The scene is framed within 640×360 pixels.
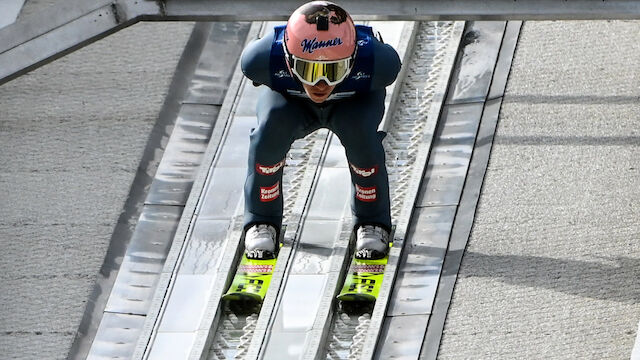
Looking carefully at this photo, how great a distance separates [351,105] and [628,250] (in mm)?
1524

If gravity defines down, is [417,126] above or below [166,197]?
above

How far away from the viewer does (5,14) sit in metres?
9.52

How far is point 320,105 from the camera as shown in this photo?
7078 mm

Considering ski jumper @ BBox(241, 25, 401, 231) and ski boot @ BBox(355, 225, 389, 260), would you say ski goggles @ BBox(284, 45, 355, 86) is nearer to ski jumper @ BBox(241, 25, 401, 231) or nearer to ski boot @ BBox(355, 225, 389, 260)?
ski jumper @ BBox(241, 25, 401, 231)

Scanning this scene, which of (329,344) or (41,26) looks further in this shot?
(41,26)

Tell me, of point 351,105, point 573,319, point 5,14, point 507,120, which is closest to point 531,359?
point 573,319

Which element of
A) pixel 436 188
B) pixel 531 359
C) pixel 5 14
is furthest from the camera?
pixel 5 14

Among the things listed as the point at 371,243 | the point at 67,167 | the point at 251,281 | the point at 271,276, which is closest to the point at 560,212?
the point at 371,243

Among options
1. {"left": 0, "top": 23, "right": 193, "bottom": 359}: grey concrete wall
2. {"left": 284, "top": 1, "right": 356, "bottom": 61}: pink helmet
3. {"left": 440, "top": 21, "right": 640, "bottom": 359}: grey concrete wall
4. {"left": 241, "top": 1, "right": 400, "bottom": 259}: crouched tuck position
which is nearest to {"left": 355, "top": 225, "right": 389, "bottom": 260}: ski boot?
{"left": 241, "top": 1, "right": 400, "bottom": 259}: crouched tuck position

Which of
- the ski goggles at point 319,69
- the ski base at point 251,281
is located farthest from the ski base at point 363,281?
the ski goggles at point 319,69

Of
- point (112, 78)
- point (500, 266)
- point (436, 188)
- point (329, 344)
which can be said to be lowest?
point (329, 344)

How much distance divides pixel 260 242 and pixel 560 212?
1527 mm

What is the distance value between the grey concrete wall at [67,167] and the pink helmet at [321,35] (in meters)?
1.68

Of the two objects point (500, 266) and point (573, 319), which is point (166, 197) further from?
point (573, 319)
